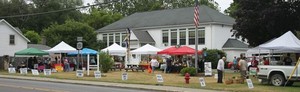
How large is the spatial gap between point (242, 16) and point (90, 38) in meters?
34.2

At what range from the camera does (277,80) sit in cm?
2406

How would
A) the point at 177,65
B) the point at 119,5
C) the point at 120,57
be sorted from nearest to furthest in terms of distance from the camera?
the point at 177,65, the point at 120,57, the point at 119,5

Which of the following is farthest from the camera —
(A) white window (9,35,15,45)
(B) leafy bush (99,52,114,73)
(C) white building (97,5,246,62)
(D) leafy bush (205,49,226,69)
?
(A) white window (9,35,15,45)

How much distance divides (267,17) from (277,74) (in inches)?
381

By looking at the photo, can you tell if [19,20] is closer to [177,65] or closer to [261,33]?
[177,65]

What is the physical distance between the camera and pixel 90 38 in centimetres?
6600

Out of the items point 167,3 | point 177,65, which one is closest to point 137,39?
point 177,65

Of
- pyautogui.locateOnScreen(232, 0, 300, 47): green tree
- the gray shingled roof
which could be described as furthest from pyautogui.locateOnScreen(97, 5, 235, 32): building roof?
pyautogui.locateOnScreen(232, 0, 300, 47): green tree

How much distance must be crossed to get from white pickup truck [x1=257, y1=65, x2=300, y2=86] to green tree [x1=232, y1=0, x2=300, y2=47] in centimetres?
915

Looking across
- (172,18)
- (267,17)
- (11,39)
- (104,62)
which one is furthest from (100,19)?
(267,17)

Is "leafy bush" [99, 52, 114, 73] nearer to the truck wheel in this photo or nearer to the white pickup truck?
the white pickup truck

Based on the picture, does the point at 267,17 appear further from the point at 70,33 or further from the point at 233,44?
the point at 70,33

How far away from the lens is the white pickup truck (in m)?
23.4

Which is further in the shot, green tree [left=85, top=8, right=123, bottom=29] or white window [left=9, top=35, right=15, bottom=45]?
green tree [left=85, top=8, right=123, bottom=29]
